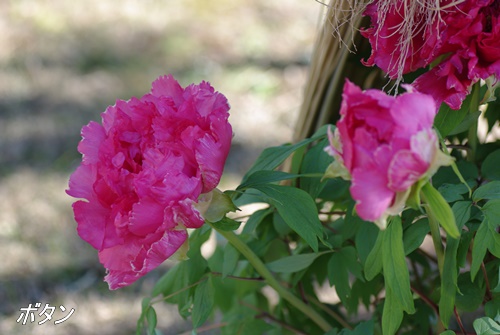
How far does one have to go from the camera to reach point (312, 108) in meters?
0.93

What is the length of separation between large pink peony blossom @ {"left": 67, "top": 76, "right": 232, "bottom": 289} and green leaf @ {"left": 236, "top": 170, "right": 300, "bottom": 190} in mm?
53

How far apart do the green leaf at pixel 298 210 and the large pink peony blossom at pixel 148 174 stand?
65 mm

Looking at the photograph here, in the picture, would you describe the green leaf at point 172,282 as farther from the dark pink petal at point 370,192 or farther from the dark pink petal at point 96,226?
the dark pink petal at point 370,192

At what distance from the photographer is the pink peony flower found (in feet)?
1.53

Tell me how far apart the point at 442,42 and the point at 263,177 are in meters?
0.18

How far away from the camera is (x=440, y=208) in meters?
0.50

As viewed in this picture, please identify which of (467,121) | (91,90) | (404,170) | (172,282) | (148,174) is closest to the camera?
(404,170)

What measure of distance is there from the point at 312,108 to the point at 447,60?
0.33m

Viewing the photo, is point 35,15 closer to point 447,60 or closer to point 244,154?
point 244,154

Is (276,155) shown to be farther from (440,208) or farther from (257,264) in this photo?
(440,208)

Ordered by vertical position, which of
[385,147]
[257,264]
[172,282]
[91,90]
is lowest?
[91,90]

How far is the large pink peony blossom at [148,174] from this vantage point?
576 millimetres

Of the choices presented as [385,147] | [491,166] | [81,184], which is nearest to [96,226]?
[81,184]

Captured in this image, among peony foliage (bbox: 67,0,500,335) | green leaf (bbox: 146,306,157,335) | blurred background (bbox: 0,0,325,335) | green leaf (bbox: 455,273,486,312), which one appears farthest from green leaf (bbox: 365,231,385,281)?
blurred background (bbox: 0,0,325,335)
